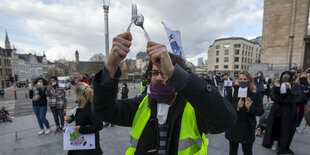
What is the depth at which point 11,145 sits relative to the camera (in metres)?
4.20

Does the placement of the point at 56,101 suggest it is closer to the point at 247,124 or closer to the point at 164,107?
the point at 164,107

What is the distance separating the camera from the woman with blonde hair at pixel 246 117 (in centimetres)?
279

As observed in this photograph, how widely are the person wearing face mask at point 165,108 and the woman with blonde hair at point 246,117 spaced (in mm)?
2072

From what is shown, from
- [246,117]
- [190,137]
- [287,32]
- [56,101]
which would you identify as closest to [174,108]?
[190,137]

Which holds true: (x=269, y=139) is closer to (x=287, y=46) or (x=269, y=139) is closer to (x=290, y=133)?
(x=290, y=133)

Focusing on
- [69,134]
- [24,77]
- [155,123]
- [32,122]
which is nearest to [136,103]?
[155,123]

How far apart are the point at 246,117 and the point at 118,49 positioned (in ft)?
9.65

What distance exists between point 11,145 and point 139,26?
5.58 metres

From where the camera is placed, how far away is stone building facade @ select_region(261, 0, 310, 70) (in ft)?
51.1

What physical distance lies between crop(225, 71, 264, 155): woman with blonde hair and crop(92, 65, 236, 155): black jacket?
218cm

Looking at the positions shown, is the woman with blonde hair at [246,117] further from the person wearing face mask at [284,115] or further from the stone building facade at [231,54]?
the stone building facade at [231,54]

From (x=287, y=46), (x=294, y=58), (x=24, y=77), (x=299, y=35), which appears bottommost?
(x=24, y=77)

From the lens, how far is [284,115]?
3580 mm

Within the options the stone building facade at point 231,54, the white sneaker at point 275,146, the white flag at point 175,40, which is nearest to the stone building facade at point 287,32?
the white sneaker at point 275,146
